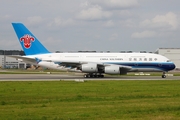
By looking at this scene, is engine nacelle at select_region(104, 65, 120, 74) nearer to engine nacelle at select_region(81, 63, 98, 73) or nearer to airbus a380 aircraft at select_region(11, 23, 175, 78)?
airbus a380 aircraft at select_region(11, 23, 175, 78)

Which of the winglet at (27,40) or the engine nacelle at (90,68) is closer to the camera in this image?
the engine nacelle at (90,68)

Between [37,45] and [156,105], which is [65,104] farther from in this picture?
[37,45]

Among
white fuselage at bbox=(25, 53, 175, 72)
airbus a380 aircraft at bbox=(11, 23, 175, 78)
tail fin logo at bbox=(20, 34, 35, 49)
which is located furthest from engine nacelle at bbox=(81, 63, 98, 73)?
tail fin logo at bbox=(20, 34, 35, 49)

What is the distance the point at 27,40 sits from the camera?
48.0 meters

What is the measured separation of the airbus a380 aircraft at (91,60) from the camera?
148 ft

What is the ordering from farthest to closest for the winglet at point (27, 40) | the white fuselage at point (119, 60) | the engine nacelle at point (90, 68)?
the winglet at point (27, 40), the white fuselage at point (119, 60), the engine nacelle at point (90, 68)

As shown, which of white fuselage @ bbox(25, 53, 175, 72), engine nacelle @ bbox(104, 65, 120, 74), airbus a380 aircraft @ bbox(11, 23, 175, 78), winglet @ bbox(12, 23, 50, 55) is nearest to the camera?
engine nacelle @ bbox(104, 65, 120, 74)

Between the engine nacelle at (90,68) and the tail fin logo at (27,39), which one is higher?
the tail fin logo at (27,39)

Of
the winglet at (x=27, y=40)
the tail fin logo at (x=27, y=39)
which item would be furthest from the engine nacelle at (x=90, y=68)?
the tail fin logo at (x=27, y=39)

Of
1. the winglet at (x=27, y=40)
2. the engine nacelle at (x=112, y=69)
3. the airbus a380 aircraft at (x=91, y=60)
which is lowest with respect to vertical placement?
the engine nacelle at (x=112, y=69)

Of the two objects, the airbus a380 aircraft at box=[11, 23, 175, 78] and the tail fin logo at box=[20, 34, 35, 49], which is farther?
the tail fin logo at box=[20, 34, 35, 49]

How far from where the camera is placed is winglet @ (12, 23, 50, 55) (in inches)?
1886

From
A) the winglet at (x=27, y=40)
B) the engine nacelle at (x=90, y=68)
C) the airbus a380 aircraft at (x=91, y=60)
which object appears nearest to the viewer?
the engine nacelle at (x=90, y=68)

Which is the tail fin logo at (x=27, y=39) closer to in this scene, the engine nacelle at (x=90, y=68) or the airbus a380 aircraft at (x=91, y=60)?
the airbus a380 aircraft at (x=91, y=60)
